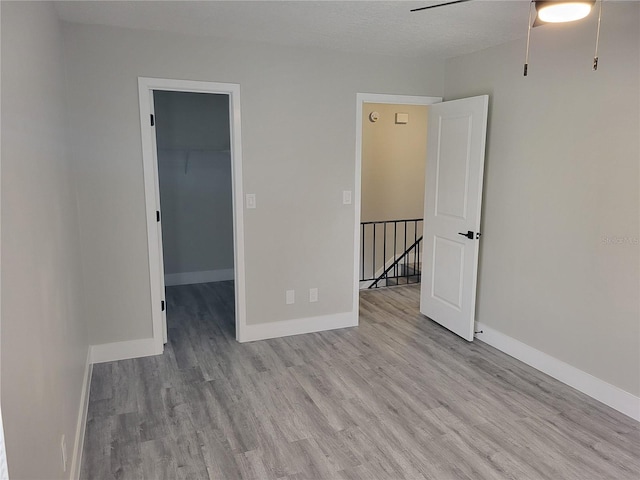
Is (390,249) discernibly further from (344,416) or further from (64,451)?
(64,451)

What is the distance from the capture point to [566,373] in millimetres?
3086

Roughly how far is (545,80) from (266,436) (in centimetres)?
296

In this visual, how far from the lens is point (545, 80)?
3.10 m

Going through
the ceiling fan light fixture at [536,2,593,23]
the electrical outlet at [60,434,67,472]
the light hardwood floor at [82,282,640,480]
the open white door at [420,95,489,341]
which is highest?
the ceiling fan light fixture at [536,2,593,23]

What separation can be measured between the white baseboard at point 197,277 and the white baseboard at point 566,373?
10.6ft

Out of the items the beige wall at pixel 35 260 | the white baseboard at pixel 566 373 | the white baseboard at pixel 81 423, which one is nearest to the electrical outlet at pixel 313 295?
the white baseboard at pixel 566 373

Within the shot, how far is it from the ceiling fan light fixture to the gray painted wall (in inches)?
161

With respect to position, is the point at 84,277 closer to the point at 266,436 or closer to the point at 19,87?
the point at 266,436

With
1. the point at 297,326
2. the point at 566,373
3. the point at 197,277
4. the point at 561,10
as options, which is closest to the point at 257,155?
the point at 297,326

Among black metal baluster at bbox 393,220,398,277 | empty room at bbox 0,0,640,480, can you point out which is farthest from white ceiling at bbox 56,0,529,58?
black metal baluster at bbox 393,220,398,277

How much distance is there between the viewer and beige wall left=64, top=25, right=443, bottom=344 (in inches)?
124

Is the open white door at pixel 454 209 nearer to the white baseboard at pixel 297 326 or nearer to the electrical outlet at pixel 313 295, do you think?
the white baseboard at pixel 297 326

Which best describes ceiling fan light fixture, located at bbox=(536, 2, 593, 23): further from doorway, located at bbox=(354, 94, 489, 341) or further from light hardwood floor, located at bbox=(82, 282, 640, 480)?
light hardwood floor, located at bbox=(82, 282, 640, 480)

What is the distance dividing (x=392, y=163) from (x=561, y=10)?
4.50m
